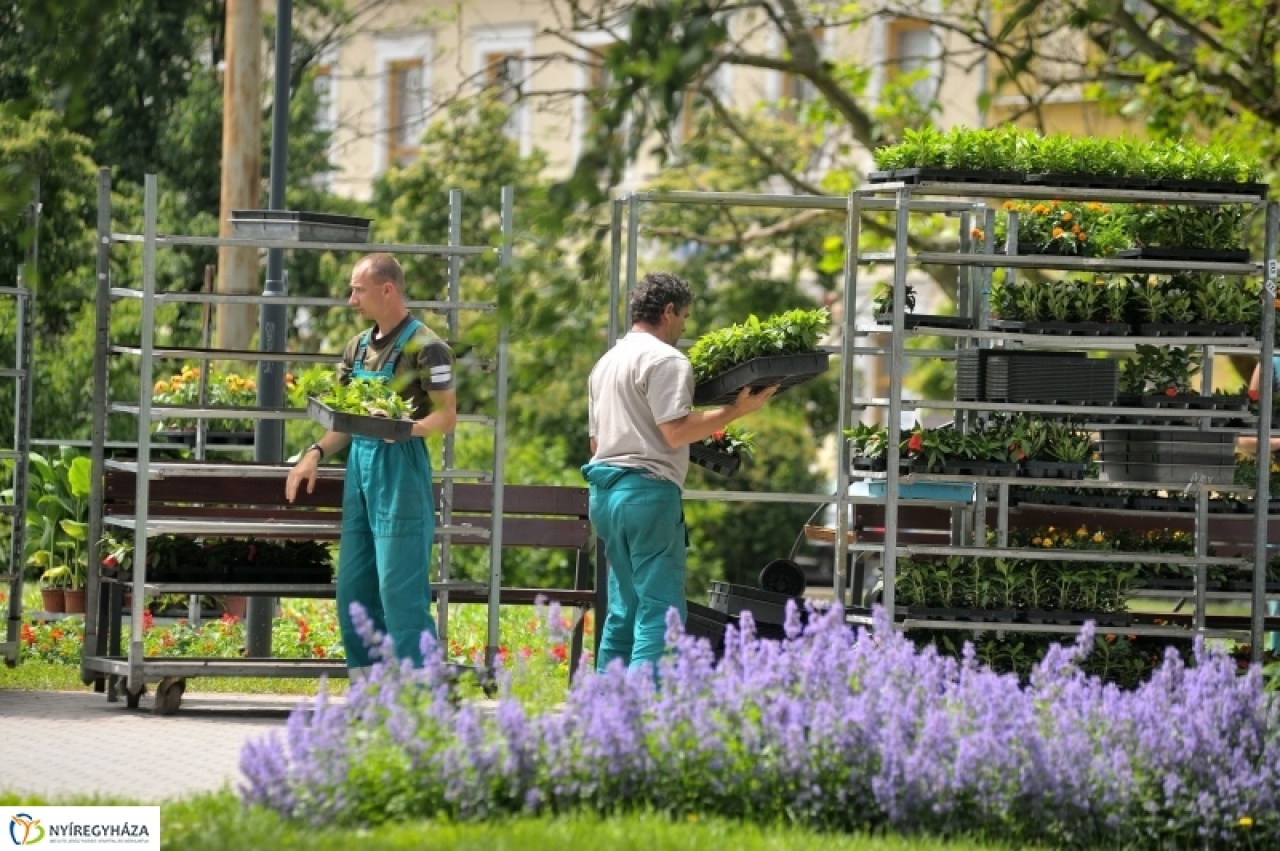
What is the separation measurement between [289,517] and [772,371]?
9.65ft

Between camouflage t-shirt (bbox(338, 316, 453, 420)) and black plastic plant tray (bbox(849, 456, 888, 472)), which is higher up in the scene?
camouflage t-shirt (bbox(338, 316, 453, 420))

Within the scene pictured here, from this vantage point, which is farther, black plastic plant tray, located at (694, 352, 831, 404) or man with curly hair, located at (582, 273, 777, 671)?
black plastic plant tray, located at (694, 352, 831, 404)

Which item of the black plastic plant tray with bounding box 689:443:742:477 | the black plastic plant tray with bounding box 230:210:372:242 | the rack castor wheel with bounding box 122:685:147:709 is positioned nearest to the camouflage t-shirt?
the black plastic plant tray with bounding box 230:210:372:242

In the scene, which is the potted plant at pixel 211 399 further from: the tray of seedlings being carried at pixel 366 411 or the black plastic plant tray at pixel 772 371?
the black plastic plant tray at pixel 772 371

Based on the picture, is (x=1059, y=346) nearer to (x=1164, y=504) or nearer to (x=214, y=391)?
(x=1164, y=504)

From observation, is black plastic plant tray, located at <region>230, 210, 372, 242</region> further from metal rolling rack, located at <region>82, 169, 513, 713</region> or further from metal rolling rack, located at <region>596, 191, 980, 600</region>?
metal rolling rack, located at <region>596, 191, 980, 600</region>

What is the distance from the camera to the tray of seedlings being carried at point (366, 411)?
29.6 ft

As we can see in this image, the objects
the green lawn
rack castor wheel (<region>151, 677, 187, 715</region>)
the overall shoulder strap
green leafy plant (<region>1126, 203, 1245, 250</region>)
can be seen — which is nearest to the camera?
the green lawn

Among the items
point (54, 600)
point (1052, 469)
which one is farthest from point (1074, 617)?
point (54, 600)

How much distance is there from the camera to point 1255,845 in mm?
6824

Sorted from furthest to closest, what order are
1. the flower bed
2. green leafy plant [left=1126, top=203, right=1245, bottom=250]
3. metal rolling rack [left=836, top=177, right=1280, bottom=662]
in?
green leafy plant [left=1126, top=203, right=1245, bottom=250] < metal rolling rack [left=836, top=177, right=1280, bottom=662] < the flower bed

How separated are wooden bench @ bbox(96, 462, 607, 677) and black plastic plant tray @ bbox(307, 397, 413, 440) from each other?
1.16 metres

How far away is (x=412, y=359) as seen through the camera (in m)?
9.48

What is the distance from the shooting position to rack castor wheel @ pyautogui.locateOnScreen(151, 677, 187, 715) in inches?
393
